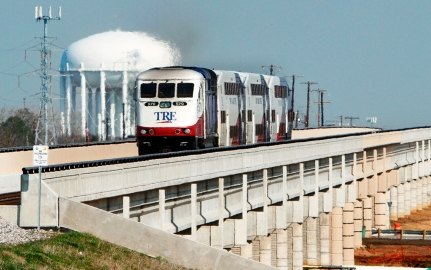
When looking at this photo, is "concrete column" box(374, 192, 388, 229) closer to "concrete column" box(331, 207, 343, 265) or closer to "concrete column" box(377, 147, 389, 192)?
"concrete column" box(377, 147, 389, 192)

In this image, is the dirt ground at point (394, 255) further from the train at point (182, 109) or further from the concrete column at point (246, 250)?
the concrete column at point (246, 250)

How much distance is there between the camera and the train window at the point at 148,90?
5366 centimetres

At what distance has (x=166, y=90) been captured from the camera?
175 ft

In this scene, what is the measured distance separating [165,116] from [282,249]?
8978 mm

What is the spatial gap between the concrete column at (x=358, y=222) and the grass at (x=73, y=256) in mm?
52868

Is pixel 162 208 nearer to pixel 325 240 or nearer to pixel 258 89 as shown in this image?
pixel 258 89

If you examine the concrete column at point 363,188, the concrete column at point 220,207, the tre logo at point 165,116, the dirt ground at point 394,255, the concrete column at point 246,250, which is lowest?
the dirt ground at point 394,255

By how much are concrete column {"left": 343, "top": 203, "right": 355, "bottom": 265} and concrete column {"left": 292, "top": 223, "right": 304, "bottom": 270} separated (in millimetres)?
12637

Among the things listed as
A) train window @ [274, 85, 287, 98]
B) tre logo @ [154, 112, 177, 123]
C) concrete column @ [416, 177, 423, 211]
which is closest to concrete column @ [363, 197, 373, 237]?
train window @ [274, 85, 287, 98]

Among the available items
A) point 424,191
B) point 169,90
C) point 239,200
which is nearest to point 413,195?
point 424,191

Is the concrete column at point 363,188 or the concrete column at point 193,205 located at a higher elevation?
the concrete column at point 193,205

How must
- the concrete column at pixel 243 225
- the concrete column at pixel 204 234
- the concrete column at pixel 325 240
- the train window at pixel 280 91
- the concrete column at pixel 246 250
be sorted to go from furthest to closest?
the train window at pixel 280 91 → the concrete column at pixel 325 240 → the concrete column at pixel 246 250 → the concrete column at pixel 243 225 → the concrete column at pixel 204 234

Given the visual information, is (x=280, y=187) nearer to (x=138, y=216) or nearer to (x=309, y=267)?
(x=309, y=267)

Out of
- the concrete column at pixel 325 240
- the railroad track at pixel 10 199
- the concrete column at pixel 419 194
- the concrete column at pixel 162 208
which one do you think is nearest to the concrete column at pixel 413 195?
the concrete column at pixel 419 194
